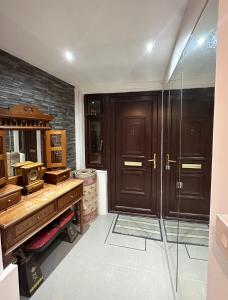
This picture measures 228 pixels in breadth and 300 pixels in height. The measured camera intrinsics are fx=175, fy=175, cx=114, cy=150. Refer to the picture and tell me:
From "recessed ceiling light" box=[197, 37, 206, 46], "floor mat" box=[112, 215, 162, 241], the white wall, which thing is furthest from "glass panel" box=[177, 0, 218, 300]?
the white wall

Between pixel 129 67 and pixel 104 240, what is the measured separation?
229cm

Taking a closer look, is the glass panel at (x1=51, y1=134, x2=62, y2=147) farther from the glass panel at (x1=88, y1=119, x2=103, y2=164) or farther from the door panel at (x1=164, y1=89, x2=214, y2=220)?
the door panel at (x1=164, y1=89, x2=214, y2=220)

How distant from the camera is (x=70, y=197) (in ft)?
7.08

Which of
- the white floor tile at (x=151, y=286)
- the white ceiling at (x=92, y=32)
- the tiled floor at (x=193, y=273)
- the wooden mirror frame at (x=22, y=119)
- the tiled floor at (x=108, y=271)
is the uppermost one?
the white ceiling at (x=92, y=32)

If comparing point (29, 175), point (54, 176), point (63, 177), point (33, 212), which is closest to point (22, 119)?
point (29, 175)

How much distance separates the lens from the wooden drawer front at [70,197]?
1971 millimetres

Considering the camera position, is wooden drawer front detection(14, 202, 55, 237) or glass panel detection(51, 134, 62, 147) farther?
glass panel detection(51, 134, 62, 147)

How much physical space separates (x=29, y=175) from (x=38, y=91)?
1047mm

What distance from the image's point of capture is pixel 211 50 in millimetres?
832

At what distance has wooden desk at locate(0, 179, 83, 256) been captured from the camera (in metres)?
1.33

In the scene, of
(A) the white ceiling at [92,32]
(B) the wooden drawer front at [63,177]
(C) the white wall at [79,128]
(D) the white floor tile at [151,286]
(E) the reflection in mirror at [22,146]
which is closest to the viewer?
(A) the white ceiling at [92,32]

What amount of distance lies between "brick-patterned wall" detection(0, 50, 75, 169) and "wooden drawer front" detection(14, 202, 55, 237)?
1112 mm

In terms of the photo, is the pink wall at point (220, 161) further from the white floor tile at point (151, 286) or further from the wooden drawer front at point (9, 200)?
the wooden drawer front at point (9, 200)

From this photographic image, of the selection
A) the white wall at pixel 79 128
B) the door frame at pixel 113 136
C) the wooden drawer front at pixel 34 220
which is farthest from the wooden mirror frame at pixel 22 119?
the door frame at pixel 113 136
